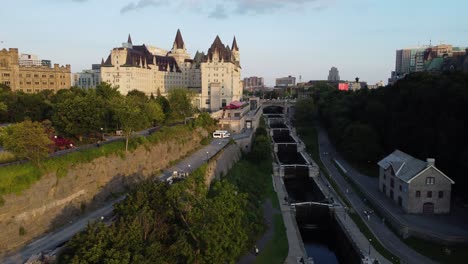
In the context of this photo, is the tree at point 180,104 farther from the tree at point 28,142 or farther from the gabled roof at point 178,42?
the gabled roof at point 178,42

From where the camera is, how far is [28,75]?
79625 mm

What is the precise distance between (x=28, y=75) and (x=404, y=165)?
78.2 metres

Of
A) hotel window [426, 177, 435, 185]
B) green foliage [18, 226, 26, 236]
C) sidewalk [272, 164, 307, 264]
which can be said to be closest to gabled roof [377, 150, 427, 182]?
hotel window [426, 177, 435, 185]

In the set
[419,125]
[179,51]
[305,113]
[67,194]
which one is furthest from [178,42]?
[67,194]

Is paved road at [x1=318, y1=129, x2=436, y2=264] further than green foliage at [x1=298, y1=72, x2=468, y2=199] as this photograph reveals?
No

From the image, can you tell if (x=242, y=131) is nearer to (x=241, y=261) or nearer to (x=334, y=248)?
(x=334, y=248)

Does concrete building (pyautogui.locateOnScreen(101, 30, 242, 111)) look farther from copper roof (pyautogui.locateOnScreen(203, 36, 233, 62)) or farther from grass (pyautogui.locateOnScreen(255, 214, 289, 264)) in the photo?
grass (pyautogui.locateOnScreen(255, 214, 289, 264))

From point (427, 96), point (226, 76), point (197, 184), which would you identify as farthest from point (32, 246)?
point (226, 76)

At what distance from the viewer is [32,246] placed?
1895 cm

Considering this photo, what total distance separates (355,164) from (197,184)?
29877mm

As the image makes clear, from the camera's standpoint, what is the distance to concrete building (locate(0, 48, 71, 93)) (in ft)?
247

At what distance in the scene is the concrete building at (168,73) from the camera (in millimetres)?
81875

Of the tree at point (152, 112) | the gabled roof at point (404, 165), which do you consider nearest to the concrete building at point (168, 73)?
the tree at point (152, 112)

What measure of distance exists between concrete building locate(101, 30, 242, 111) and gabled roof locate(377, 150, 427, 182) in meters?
55.7
